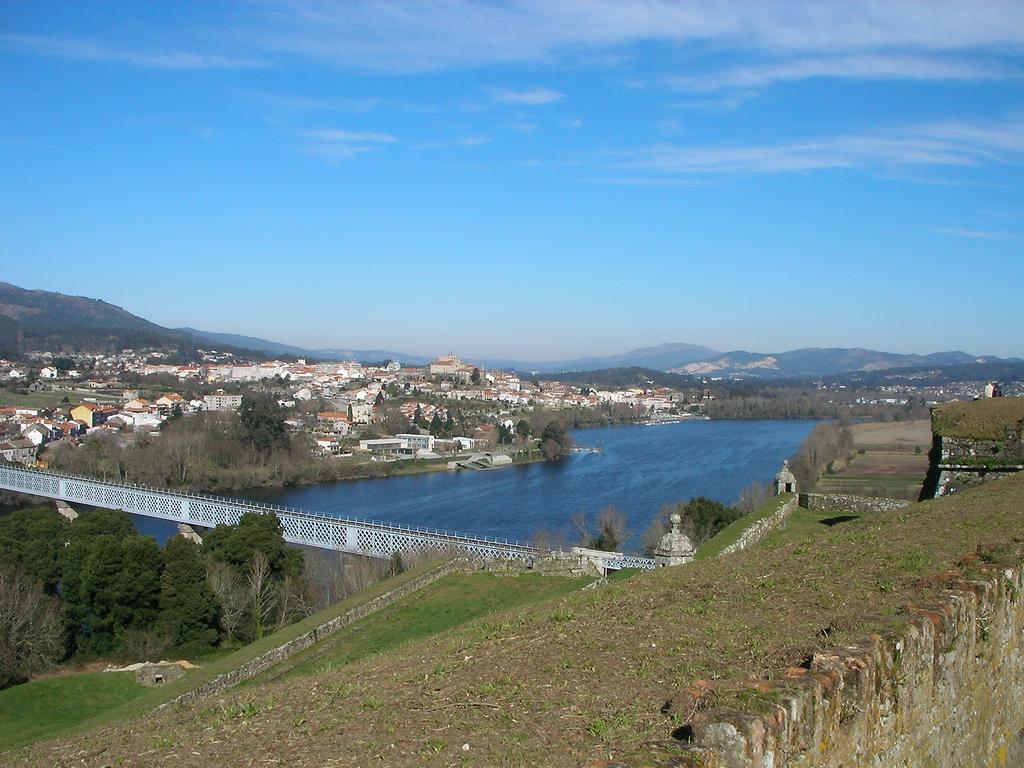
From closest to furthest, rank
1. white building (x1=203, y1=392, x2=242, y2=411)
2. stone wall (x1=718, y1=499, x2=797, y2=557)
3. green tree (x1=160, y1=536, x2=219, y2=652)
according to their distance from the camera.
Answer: stone wall (x1=718, y1=499, x2=797, y2=557) → green tree (x1=160, y1=536, x2=219, y2=652) → white building (x1=203, y1=392, x2=242, y2=411)

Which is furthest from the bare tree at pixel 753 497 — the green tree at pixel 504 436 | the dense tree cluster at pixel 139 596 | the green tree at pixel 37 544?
the green tree at pixel 504 436

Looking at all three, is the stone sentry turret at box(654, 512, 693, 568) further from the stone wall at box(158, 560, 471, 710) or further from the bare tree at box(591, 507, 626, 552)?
the bare tree at box(591, 507, 626, 552)

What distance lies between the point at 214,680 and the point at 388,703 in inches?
203

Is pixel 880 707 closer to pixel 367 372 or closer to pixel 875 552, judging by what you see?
pixel 875 552

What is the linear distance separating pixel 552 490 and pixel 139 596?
95.2 ft

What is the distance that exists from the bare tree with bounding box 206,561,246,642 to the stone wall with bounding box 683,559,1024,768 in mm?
16174

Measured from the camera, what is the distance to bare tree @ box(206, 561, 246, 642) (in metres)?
18.3

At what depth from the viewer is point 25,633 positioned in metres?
15.8

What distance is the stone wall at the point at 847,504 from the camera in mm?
11875

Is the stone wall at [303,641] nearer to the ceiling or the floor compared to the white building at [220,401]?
nearer to the ceiling

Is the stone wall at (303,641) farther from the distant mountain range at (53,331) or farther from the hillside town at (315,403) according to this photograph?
the distant mountain range at (53,331)

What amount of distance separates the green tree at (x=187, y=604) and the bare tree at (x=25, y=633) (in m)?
2.06

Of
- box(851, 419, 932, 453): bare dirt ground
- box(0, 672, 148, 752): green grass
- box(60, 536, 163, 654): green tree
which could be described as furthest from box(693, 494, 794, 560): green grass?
box(851, 419, 932, 453): bare dirt ground

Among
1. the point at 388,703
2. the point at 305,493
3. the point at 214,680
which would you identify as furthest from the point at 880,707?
the point at 305,493
